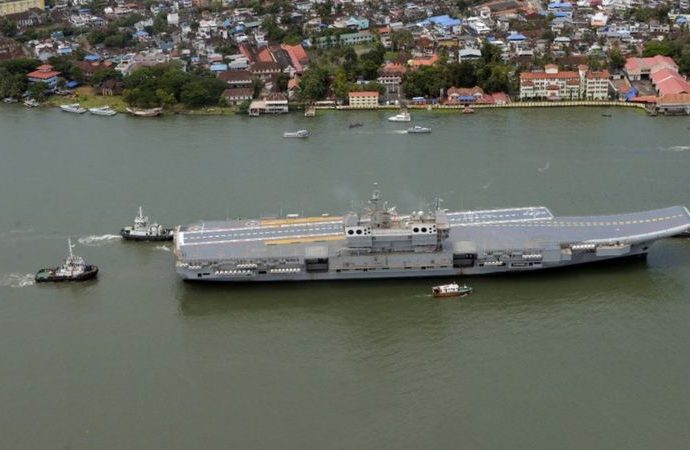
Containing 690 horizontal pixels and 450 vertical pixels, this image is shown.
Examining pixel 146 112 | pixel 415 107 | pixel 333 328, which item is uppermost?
pixel 146 112

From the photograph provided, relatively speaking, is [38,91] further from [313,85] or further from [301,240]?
[301,240]

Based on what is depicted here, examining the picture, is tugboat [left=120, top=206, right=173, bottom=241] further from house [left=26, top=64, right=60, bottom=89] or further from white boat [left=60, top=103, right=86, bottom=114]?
house [left=26, top=64, right=60, bottom=89]

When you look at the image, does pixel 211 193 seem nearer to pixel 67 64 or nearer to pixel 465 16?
pixel 67 64

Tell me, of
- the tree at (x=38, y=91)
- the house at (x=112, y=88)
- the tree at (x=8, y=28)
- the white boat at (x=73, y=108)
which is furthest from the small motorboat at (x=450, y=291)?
the tree at (x=8, y=28)

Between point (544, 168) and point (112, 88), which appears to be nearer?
point (544, 168)

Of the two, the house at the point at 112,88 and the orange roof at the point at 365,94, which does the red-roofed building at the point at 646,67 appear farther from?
the house at the point at 112,88

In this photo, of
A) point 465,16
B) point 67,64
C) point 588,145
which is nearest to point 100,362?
point 588,145

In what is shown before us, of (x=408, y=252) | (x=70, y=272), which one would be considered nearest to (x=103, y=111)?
(x=70, y=272)

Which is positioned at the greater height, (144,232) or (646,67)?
(646,67)
